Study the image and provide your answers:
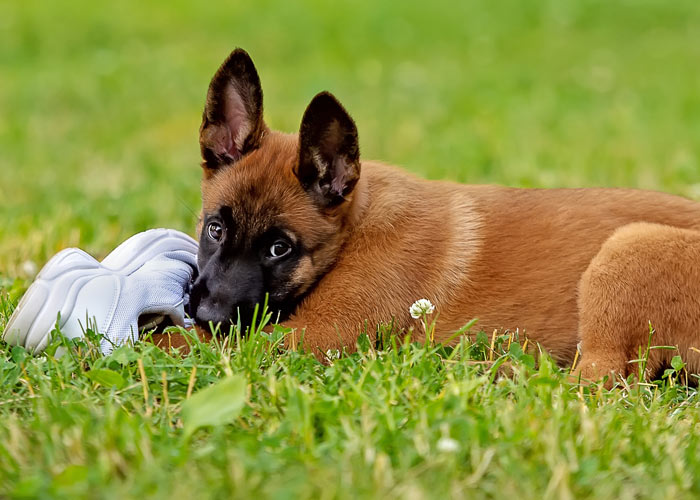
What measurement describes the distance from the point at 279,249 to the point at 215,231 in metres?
0.31

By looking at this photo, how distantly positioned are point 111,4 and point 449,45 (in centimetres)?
675

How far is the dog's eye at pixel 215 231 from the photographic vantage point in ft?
12.6

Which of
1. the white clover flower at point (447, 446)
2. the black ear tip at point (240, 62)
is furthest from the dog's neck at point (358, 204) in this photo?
the white clover flower at point (447, 446)

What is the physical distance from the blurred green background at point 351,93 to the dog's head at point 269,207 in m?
0.89

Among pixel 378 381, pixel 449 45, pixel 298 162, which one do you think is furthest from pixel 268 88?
pixel 378 381

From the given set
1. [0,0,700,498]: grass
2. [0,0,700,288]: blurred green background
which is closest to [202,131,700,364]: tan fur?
[0,0,700,498]: grass

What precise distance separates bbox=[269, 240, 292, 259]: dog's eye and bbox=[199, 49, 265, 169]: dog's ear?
1.61ft

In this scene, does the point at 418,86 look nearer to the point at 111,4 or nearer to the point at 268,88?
the point at 268,88

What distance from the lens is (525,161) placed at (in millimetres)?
7344

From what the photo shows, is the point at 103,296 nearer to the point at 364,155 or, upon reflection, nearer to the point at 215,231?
the point at 215,231

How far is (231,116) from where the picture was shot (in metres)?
4.02

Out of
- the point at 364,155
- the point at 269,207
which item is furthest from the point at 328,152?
the point at 364,155

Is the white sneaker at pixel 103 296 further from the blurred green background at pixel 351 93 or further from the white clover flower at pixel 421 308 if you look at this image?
the white clover flower at pixel 421 308

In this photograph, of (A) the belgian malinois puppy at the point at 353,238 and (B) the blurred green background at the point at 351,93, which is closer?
(A) the belgian malinois puppy at the point at 353,238
